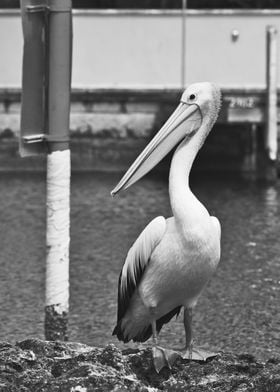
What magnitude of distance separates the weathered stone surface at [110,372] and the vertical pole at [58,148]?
6.61 feet

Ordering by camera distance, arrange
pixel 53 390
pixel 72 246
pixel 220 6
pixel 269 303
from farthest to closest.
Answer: pixel 220 6, pixel 72 246, pixel 269 303, pixel 53 390

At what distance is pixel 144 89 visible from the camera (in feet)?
64.4

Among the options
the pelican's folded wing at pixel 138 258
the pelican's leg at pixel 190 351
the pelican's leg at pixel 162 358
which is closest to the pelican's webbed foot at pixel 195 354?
the pelican's leg at pixel 190 351

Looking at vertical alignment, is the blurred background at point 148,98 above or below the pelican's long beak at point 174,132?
below

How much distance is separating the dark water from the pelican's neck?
246 centimetres

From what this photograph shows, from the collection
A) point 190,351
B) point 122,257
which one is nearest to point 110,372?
point 190,351

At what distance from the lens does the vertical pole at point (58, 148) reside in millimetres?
7422

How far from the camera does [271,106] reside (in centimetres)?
1895

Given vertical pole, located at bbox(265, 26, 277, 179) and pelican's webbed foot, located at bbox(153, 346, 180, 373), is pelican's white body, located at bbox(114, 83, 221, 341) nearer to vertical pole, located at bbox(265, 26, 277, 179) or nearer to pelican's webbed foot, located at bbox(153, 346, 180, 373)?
pelican's webbed foot, located at bbox(153, 346, 180, 373)

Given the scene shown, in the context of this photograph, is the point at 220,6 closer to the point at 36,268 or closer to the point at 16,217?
the point at 16,217

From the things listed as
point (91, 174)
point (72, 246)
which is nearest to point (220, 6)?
point (91, 174)

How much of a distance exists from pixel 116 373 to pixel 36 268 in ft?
22.8

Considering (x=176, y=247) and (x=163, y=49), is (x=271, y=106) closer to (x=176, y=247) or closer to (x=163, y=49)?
(x=163, y=49)

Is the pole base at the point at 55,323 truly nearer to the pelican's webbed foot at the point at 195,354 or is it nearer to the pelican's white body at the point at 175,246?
the pelican's white body at the point at 175,246
